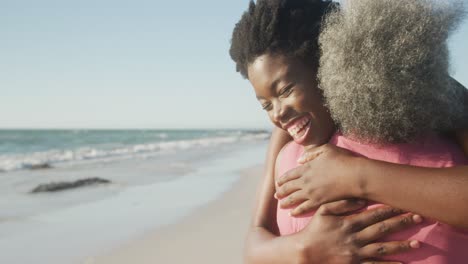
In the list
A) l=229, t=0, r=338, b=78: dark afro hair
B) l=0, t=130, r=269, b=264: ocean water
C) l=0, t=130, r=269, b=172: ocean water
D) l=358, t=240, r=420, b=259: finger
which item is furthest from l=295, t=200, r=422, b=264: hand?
l=0, t=130, r=269, b=172: ocean water

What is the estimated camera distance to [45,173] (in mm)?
11773

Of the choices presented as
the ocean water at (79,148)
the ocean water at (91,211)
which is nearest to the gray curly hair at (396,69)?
the ocean water at (91,211)

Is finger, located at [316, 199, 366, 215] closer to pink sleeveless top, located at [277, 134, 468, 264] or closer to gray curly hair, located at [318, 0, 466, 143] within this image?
pink sleeveless top, located at [277, 134, 468, 264]

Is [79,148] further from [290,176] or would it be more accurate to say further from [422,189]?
[422,189]

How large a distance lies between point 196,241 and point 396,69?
140 inches

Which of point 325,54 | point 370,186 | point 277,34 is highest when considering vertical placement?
point 277,34

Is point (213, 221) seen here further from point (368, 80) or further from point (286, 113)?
point (368, 80)

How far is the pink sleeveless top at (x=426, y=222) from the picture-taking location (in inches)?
61.2

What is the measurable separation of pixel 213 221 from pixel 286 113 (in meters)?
3.66

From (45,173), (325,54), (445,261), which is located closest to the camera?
(445,261)

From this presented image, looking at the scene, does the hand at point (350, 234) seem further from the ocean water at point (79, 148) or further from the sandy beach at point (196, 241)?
the ocean water at point (79, 148)

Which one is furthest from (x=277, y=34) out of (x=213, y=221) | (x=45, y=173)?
(x=45, y=173)

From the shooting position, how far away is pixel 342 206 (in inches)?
67.9

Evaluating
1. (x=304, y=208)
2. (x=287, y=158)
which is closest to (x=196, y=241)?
(x=287, y=158)
